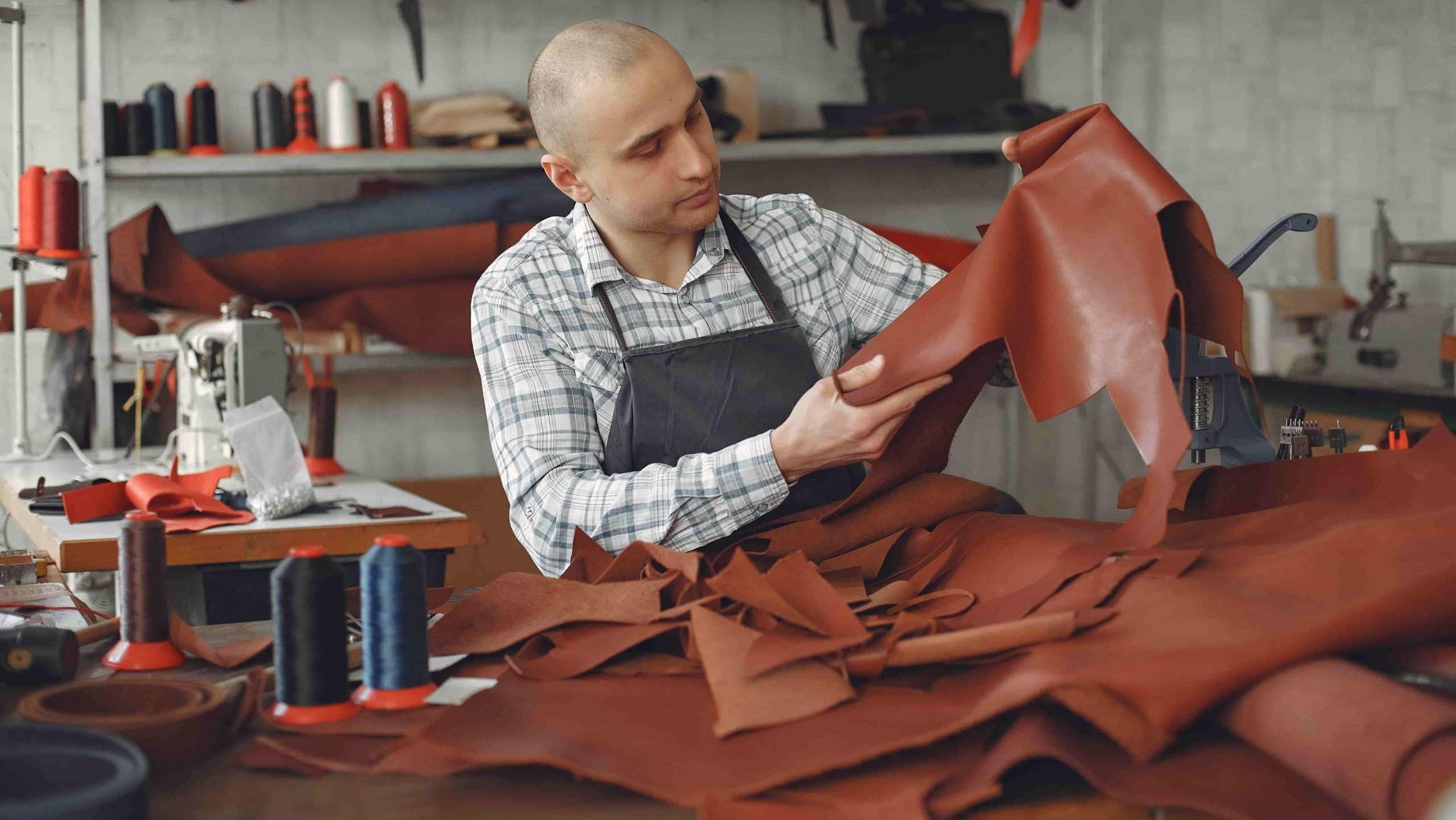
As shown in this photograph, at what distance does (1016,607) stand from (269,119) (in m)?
3.25

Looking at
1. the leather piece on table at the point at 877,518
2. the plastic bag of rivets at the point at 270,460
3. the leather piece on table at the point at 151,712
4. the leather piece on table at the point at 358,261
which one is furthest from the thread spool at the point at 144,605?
the leather piece on table at the point at 358,261

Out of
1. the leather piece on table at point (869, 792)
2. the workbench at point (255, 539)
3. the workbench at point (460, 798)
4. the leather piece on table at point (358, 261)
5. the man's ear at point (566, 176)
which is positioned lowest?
the workbench at point (255, 539)

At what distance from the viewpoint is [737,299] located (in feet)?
6.72

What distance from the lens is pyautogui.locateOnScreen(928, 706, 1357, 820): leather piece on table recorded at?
2.87 feet

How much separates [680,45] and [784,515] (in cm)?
295

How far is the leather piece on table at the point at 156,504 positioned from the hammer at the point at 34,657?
1070 millimetres

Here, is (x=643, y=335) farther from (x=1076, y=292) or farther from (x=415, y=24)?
(x=415, y=24)

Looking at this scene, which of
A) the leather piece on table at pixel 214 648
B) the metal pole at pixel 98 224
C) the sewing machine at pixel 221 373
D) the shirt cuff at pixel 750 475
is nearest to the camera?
the leather piece on table at pixel 214 648

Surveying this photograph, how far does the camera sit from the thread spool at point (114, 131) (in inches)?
145

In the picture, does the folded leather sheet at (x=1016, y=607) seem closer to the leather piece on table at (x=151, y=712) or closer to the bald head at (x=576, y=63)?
the leather piece on table at (x=151, y=712)

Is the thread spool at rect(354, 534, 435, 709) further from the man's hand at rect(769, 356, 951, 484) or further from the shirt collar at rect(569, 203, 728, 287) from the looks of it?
the shirt collar at rect(569, 203, 728, 287)

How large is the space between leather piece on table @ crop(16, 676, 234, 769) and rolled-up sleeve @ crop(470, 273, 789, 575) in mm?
624

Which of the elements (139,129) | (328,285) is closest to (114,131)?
(139,129)

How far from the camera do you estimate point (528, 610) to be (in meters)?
1.30
